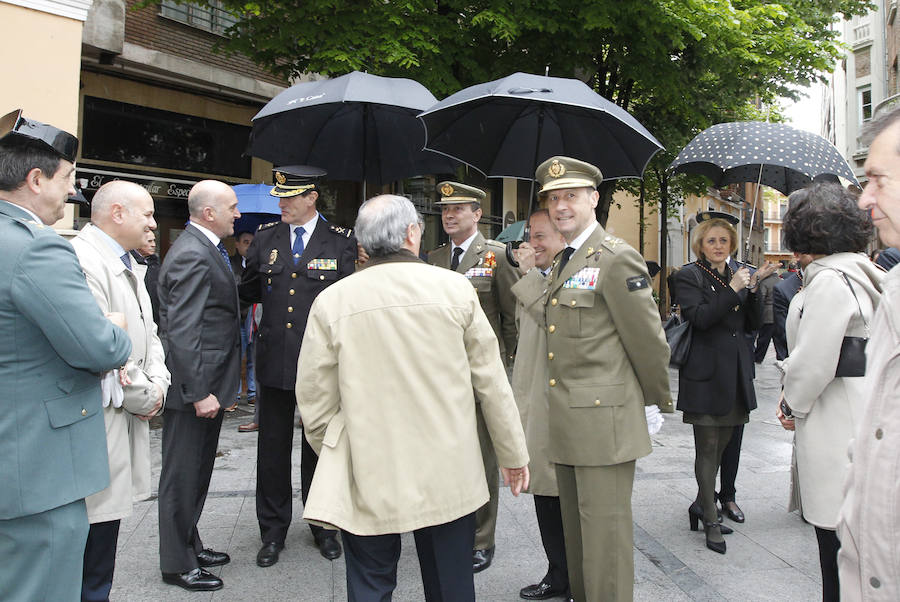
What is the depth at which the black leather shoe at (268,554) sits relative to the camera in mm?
4117

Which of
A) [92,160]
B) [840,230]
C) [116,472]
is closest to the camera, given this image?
[116,472]

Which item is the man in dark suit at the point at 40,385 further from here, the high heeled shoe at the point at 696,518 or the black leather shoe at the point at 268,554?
the high heeled shoe at the point at 696,518

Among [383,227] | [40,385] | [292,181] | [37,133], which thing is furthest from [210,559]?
[37,133]

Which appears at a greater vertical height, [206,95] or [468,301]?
[206,95]

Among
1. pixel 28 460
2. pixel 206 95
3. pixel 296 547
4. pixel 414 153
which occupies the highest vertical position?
pixel 206 95

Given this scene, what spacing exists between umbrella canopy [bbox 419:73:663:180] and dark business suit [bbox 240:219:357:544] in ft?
3.71

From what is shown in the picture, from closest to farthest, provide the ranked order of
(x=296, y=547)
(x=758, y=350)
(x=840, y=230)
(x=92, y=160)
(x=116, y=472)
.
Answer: (x=116, y=472)
(x=840, y=230)
(x=296, y=547)
(x=92, y=160)
(x=758, y=350)

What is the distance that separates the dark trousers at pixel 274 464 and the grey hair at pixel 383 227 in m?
1.91

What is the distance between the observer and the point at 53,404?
233cm

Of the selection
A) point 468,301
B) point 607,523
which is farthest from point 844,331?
point 468,301

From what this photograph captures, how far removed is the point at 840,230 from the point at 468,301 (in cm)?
184

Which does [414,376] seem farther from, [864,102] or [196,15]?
[864,102]

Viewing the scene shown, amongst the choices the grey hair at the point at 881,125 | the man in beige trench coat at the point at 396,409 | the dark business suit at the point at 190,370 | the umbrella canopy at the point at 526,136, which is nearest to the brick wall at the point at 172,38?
the umbrella canopy at the point at 526,136

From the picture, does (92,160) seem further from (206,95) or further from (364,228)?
(364,228)
